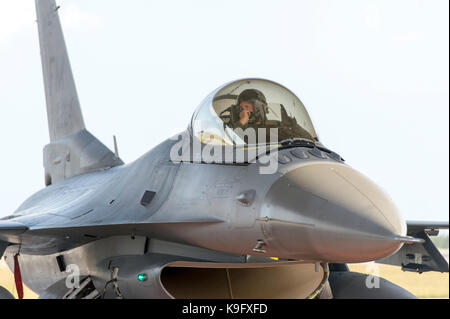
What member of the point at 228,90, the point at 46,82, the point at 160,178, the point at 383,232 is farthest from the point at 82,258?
the point at 46,82

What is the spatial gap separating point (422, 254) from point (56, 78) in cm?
654

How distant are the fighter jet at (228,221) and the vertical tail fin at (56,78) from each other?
302 centimetres

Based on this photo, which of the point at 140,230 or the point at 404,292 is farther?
the point at 404,292

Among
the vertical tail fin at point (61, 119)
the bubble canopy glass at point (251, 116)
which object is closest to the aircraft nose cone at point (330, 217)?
the bubble canopy glass at point (251, 116)

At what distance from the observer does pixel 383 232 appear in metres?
3.59

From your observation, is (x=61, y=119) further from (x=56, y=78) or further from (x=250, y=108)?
(x=250, y=108)

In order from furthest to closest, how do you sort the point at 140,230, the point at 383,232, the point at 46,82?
the point at 46,82
the point at 140,230
the point at 383,232

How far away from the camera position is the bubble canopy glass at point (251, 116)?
4762 millimetres

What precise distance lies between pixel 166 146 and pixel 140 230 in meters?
0.85

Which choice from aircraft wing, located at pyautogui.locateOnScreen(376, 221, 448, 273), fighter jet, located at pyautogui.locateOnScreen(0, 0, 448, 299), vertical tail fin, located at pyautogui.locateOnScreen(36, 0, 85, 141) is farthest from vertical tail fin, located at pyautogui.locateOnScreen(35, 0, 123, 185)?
aircraft wing, located at pyautogui.locateOnScreen(376, 221, 448, 273)

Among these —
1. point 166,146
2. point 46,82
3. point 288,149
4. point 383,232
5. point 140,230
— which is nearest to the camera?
point 383,232

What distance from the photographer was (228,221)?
14.3 ft

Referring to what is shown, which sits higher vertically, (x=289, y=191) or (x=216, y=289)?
(x=289, y=191)
